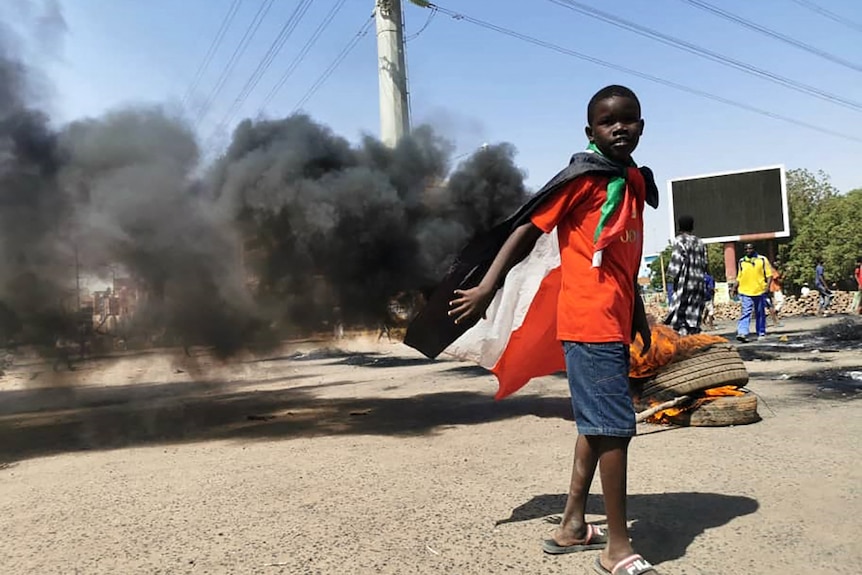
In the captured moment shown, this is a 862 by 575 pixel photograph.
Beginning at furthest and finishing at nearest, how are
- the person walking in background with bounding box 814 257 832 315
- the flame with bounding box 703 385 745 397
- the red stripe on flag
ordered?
the person walking in background with bounding box 814 257 832 315 < the flame with bounding box 703 385 745 397 < the red stripe on flag

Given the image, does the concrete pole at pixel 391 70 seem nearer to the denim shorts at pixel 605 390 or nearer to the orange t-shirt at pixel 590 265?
the orange t-shirt at pixel 590 265

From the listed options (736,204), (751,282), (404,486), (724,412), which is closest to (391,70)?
(751,282)

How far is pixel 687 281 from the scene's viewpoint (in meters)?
6.56

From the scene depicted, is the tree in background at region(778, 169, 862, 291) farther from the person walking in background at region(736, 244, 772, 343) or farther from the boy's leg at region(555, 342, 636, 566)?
the boy's leg at region(555, 342, 636, 566)

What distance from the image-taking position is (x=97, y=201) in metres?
5.79

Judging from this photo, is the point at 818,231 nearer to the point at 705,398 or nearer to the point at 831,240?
the point at 831,240

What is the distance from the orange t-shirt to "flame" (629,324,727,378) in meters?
2.68

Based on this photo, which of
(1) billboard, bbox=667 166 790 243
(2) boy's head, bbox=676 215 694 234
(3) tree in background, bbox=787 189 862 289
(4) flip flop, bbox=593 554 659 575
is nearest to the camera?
(4) flip flop, bbox=593 554 659 575

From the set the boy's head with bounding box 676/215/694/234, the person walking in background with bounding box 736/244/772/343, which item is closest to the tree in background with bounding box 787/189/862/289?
the person walking in background with bounding box 736/244/772/343

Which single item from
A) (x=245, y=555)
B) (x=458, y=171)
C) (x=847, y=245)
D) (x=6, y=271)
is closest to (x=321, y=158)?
(x=458, y=171)

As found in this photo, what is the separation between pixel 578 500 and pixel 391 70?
8.88 metres

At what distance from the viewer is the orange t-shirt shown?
8.58ft

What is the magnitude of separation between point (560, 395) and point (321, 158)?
11.0 feet

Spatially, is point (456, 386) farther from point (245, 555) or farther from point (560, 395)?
point (245, 555)
